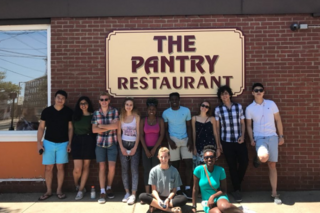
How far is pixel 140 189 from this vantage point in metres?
5.21

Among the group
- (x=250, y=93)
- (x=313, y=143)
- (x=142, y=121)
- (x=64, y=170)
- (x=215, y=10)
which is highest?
(x=215, y=10)

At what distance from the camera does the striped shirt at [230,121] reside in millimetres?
4766

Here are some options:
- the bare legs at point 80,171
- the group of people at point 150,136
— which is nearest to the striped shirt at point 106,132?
the group of people at point 150,136

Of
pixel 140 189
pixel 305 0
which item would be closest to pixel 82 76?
pixel 140 189

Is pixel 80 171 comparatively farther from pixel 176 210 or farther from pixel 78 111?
pixel 176 210

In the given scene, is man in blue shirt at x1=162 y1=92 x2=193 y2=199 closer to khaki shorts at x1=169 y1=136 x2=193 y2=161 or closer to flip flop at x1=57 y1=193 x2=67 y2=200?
khaki shorts at x1=169 y1=136 x2=193 y2=161

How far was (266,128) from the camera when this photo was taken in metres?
4.71

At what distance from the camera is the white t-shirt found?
4723 mm

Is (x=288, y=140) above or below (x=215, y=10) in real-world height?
below

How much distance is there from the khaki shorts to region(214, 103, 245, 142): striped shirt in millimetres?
644

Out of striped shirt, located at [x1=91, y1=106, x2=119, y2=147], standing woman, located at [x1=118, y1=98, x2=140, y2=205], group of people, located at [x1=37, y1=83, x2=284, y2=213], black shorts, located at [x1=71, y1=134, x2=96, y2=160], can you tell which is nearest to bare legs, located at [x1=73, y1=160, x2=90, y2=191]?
group of people, located at [x1=37, y1=83, x2=284, y2=213]

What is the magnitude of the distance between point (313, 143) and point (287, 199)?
1.16 m

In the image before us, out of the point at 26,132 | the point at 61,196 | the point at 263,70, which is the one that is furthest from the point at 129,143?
the point at 263,70

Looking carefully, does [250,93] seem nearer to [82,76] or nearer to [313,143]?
[313,143]
